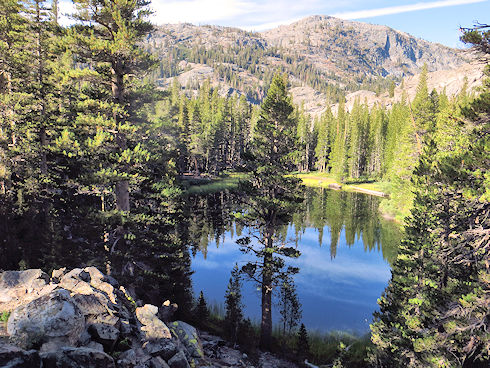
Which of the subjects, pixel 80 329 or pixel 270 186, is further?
pixel 270 186

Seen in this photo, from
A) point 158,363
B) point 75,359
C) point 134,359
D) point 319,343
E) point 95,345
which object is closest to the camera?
point 75,359

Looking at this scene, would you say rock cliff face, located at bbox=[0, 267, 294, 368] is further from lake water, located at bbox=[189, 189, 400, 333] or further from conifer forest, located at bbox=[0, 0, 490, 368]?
lake water, located at bbox=[189, 189, 400, 333]

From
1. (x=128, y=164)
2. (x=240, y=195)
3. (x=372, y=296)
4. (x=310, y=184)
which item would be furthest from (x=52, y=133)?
(x=310, y=184)

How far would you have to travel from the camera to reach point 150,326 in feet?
35.8

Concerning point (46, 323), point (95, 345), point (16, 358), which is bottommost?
point (95, 345)

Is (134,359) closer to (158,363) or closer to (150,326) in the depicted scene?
(158,363)

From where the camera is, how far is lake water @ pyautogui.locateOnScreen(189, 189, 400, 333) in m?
25.0

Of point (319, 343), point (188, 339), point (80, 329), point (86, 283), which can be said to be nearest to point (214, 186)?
point (319, 343)

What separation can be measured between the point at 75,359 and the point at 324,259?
108ft

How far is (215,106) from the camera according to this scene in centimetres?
11050

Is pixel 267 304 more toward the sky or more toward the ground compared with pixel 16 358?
more toward the ground

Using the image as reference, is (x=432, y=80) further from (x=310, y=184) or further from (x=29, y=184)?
(x=29, y=184)

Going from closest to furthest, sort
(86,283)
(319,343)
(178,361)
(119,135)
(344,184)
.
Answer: (178,361)
(86,283)
(119,135)
(319,343)
(344,184)

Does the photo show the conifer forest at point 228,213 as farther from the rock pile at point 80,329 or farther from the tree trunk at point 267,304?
the rock pile at point 80,329
